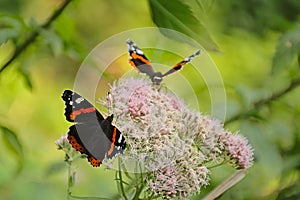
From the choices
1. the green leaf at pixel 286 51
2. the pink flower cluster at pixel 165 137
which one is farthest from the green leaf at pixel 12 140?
the green leaf at pixel 286 51

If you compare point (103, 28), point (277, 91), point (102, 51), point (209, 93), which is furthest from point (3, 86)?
point (103, 28)

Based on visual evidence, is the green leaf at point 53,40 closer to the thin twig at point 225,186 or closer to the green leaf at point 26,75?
the green leaf at point 26,75

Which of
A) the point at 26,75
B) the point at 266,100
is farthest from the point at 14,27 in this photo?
the point at 266,100

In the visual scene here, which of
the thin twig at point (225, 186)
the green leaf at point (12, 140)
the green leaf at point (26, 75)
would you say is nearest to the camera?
the thin twig at point (225, 186)

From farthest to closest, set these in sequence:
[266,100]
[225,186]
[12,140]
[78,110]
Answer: [266,100], [12,140], [225,186], [78,110]

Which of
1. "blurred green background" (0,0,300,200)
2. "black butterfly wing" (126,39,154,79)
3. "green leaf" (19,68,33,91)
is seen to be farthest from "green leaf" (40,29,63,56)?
"black butterfly wing" (126,39,154,79)

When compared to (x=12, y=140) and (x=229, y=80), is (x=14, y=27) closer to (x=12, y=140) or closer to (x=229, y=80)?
(x=12, y=140)

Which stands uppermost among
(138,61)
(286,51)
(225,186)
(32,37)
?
(32,37)
